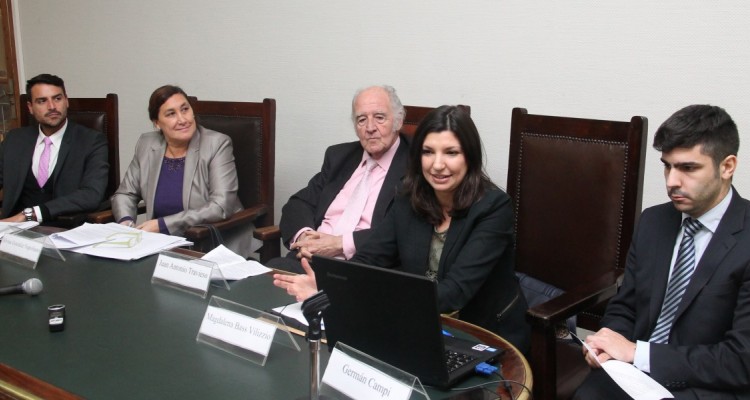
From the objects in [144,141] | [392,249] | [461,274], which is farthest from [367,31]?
[461,274]

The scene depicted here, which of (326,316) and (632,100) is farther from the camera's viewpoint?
(632,100)

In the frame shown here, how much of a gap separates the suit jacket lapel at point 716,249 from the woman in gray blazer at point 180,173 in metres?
1.96

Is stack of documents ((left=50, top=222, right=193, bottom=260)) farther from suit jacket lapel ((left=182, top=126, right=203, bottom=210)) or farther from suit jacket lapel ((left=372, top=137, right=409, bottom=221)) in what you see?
suit jacket lapel ((left=372, top=137, right=409, bottom=221))

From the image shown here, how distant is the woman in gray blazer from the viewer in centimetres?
302

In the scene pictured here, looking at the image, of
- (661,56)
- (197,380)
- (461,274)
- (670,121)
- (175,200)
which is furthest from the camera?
(175,200)

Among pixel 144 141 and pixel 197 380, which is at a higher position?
pixel 144 141

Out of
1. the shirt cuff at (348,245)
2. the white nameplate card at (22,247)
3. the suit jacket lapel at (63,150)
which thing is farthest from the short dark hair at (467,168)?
the suit jacket lapel at (63,150)

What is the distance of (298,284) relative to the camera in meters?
1.77

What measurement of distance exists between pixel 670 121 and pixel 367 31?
A: 191cm

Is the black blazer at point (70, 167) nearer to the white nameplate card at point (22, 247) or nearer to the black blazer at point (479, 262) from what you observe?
the white nameplate card at point (22, 247)

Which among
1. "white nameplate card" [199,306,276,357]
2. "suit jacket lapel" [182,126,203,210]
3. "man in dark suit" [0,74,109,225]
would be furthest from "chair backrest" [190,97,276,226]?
"white nameplate card" [199,306,276,357]

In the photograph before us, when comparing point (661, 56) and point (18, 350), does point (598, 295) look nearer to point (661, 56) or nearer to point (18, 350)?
point (661, 56)

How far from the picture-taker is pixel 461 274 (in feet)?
6.01

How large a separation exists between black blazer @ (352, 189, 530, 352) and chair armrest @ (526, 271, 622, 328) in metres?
0.20
